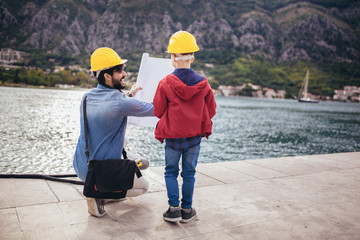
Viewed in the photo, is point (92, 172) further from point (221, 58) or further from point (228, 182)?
point (221, 58)

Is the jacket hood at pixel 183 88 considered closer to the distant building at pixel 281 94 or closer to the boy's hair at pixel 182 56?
the boy's hair at pixel 182 56

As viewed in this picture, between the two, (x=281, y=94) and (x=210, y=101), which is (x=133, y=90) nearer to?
(x=210, y=101)

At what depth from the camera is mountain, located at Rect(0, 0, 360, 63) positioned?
14525 centimetres

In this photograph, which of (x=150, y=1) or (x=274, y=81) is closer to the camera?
(x=274, y=81)

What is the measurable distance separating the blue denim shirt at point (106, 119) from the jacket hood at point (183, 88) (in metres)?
0.34

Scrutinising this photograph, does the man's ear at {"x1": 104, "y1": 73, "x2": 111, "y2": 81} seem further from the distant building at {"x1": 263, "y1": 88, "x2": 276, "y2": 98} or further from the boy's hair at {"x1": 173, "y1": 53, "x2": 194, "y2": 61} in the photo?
the distant building at {"x1": 263, "y1": 88, "x2": 276, "y2": 98}

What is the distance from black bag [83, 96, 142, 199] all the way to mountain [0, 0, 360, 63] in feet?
455

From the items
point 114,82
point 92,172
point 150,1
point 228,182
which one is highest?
point 150,1

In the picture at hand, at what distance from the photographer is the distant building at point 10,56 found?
125 metres

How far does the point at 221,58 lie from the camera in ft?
513

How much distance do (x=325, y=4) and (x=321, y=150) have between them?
8235 inches

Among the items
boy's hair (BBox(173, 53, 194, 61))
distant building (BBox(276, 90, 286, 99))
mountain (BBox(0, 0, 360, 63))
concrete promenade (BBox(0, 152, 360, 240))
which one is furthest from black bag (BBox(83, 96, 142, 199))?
distant building (BBox(276, 90, 286, 99))

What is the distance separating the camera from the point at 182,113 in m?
2.69

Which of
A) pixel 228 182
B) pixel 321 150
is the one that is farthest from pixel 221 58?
pixel 228 182
